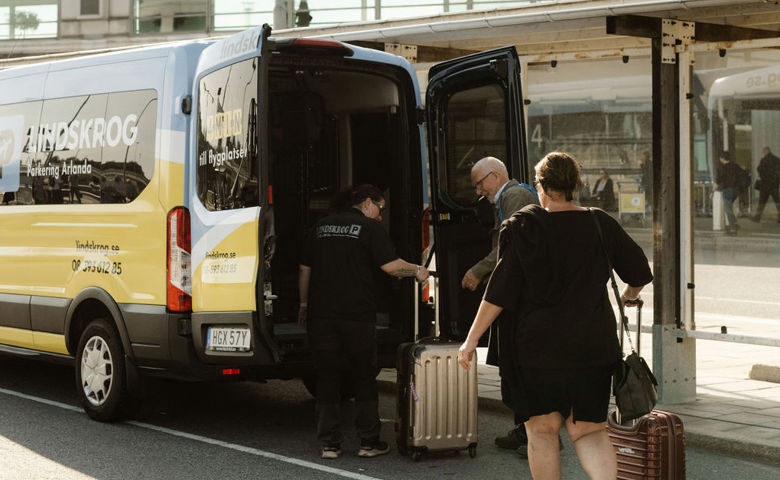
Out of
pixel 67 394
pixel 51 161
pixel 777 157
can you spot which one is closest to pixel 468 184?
pixel 777 157

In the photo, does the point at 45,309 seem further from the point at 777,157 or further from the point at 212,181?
the point at 777,157

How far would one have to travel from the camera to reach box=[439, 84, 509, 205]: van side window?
7.69 meters

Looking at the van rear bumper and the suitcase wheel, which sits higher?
the van rear bumper

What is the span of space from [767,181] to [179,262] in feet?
14.1

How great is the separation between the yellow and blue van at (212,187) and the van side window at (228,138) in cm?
1

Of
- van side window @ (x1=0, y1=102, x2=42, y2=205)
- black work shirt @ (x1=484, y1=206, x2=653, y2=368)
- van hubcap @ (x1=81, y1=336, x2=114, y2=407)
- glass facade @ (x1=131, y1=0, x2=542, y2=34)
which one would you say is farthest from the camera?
glass facade @ (x1=131, y1=0, x2=542, y2=34)

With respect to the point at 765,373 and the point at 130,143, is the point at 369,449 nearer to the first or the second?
the point at 130,143

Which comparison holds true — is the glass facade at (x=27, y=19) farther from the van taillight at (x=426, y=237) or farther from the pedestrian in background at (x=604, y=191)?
the van taillight at (x=426, y=237)

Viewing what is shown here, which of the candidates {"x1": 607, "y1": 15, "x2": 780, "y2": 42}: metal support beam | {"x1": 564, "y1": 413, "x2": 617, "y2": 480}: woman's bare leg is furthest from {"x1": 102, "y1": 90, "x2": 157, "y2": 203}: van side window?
{"x1": 564, "y1": 413, "x2": 617, "y2": 480}: woman's bare leg

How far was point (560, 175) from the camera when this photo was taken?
187 inches

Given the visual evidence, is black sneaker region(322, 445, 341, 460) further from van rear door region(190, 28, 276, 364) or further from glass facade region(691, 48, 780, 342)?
glass facade region(691, 48, 780, 342)

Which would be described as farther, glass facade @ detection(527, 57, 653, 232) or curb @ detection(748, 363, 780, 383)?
glass facade @ detection(527, 57, 653, 232)

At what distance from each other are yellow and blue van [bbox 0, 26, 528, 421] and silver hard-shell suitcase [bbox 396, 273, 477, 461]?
771 millimetres

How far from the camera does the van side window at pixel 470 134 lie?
25.2 ft
